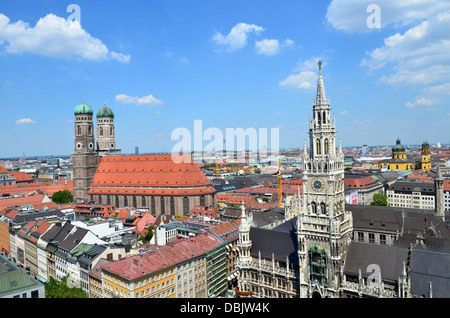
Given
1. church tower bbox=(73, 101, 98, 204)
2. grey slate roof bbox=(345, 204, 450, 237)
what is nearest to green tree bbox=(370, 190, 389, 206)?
grey slate roof bbox=(345, 204, 450, 237)

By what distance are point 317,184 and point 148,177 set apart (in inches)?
3666

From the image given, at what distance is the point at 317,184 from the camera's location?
47.6 meters

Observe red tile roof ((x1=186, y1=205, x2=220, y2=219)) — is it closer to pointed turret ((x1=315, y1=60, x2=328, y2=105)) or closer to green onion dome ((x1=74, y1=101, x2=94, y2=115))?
pointed turret ((x1=315, y1=60, x2=328, y2=105))

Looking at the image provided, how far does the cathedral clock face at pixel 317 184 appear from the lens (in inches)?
1864

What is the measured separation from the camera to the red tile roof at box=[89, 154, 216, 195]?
124 m

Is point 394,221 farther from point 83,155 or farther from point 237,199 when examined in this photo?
point 83,155

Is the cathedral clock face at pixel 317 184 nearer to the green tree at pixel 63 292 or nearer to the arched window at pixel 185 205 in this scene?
the green tree at pixel 63 292

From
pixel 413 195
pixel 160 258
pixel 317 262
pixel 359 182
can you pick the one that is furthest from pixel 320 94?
pixel 413 195

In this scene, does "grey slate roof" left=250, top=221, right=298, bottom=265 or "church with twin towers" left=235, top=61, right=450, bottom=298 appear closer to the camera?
"church with twin towers" left=235, top=61, right=450, bottom=298

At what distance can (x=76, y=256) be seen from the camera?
66812 millimetres

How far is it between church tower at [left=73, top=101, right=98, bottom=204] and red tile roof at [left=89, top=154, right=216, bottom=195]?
5240mm

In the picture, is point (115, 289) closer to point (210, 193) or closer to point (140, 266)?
point (140, 266)

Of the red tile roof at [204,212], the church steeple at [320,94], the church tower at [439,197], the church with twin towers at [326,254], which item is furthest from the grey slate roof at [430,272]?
the red tile roof at [204,212]
